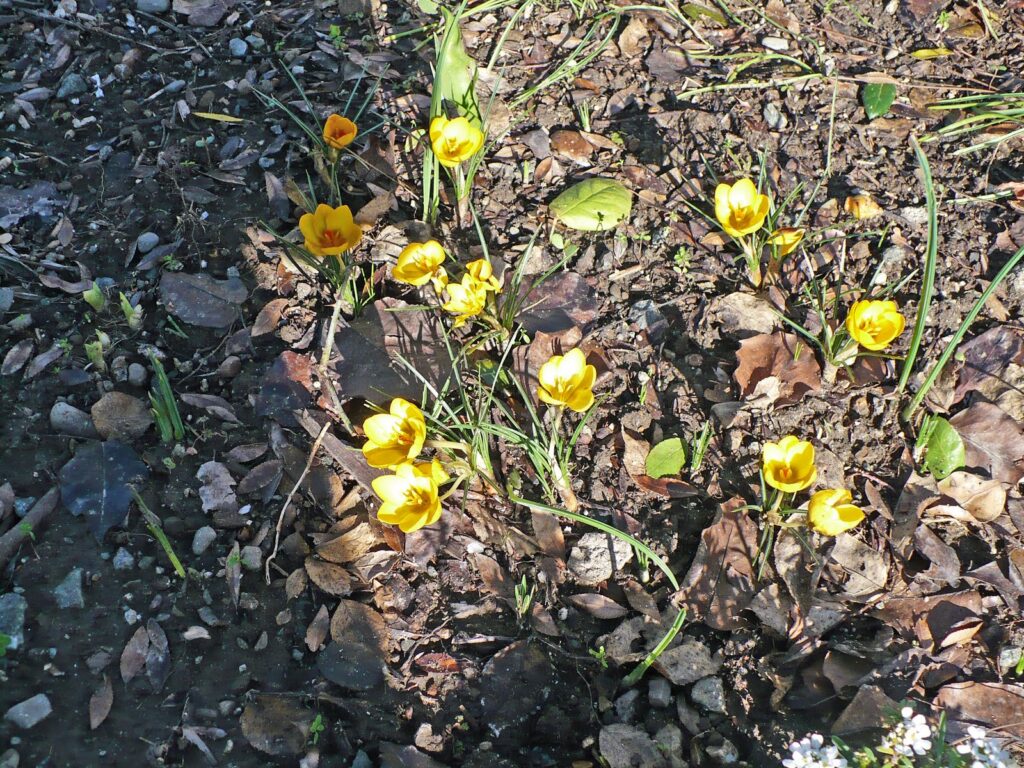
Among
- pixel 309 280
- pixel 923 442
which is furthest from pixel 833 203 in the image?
pixel 309 280

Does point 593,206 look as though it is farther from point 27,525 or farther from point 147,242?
point 27,525

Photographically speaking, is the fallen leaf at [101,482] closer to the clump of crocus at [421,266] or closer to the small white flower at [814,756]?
the clump of crocus at [421,266]

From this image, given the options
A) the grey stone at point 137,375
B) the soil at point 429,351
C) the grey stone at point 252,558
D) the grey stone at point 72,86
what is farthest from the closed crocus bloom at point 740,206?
the grey stone at point 72,86

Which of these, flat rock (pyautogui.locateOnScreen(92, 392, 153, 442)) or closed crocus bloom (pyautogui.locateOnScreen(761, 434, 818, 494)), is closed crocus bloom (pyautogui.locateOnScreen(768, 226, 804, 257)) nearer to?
closed crocus bloom (pyautogui.locateOnScreen(761, 434, 818, 494))

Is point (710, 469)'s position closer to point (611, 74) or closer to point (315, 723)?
point (315, 723)

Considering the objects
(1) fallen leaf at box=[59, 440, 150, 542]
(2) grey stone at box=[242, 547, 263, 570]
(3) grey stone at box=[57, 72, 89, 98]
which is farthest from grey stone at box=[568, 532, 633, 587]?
(3) grey stone at box=[57, 72, 89, 98]

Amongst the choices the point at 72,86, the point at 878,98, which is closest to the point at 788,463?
the point at 878,98

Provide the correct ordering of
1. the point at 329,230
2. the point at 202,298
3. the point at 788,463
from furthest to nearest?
the point at 202,298 < the point at 329,230 < the point at 788,463
